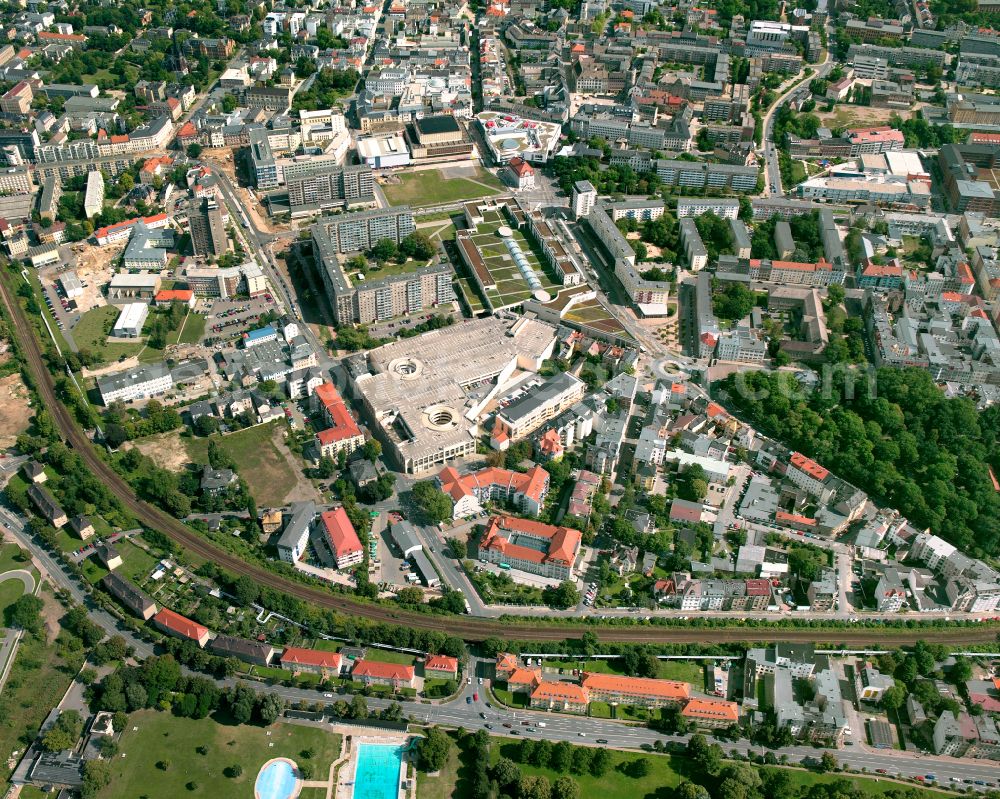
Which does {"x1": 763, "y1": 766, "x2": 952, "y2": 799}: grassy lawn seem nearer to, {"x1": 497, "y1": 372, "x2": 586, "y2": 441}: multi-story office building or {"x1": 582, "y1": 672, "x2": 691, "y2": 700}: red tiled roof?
{"x1": 582, "y1": 672, "x2": 691, "y2": 700}: red tiled roof

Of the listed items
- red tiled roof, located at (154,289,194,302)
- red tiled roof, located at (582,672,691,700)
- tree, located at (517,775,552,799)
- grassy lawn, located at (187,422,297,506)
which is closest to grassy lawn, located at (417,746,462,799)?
tree, located at (517,775,552,799)

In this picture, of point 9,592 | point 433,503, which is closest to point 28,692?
point 9,592

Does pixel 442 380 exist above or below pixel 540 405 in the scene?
above

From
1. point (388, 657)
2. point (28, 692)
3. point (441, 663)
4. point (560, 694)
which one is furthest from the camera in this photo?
point (388, 657)

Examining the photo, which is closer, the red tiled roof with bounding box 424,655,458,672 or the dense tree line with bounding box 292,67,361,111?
the red tiled roof with bounding box 424,655,458,672

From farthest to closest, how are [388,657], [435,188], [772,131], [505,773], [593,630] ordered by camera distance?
[772,131] → [435,188] → [593,630] → [388,657] → [505,773]

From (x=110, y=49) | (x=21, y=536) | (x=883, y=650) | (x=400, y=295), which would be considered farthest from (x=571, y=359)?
(x=110, y=49)

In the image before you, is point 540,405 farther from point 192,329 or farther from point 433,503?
point 192,329

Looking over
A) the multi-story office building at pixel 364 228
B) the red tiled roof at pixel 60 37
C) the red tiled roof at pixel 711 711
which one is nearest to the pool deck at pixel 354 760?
the red tiled roof at pixel 711 711
